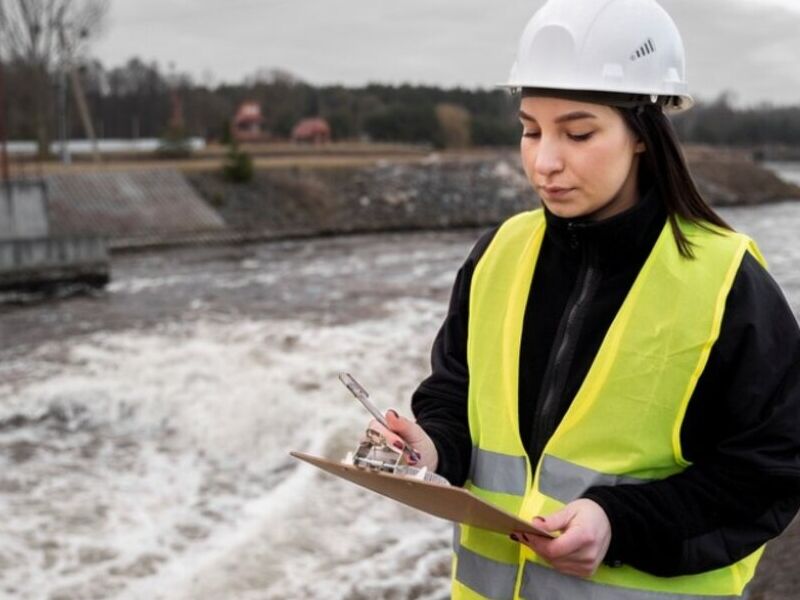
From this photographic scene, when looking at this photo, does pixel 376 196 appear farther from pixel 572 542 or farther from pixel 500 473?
pixel 572 542

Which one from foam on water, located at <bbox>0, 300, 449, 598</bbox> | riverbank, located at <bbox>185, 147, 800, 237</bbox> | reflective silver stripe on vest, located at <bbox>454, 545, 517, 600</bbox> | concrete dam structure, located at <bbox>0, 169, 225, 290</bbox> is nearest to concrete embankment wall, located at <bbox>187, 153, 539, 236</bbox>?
riverbank, located at <bbox>185, 147, 800, 237</bbox>

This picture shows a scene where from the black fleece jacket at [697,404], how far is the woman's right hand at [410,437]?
0.04 meters

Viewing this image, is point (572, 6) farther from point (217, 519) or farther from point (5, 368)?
point (5, 368)

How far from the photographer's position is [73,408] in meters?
10.8

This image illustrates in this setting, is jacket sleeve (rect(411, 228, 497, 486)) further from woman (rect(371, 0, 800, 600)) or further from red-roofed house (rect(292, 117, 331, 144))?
red-roofed house (rect(292, 117, 331, 144))

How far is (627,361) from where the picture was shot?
167 cm

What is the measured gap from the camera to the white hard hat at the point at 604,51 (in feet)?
5.44

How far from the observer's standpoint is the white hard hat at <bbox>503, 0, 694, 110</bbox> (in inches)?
65.3

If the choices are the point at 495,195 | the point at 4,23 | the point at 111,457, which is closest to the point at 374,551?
the point at 111,457

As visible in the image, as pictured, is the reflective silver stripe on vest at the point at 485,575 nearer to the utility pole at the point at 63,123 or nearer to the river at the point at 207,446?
the river at the point at 207,446

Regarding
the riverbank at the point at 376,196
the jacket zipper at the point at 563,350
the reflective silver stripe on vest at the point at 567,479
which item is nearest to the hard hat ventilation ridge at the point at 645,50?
the jacket zipper at the point at 563,350

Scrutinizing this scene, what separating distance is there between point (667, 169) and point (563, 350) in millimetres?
365

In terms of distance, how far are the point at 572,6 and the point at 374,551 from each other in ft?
20.0

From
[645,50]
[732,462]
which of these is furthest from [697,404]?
[645,50]
